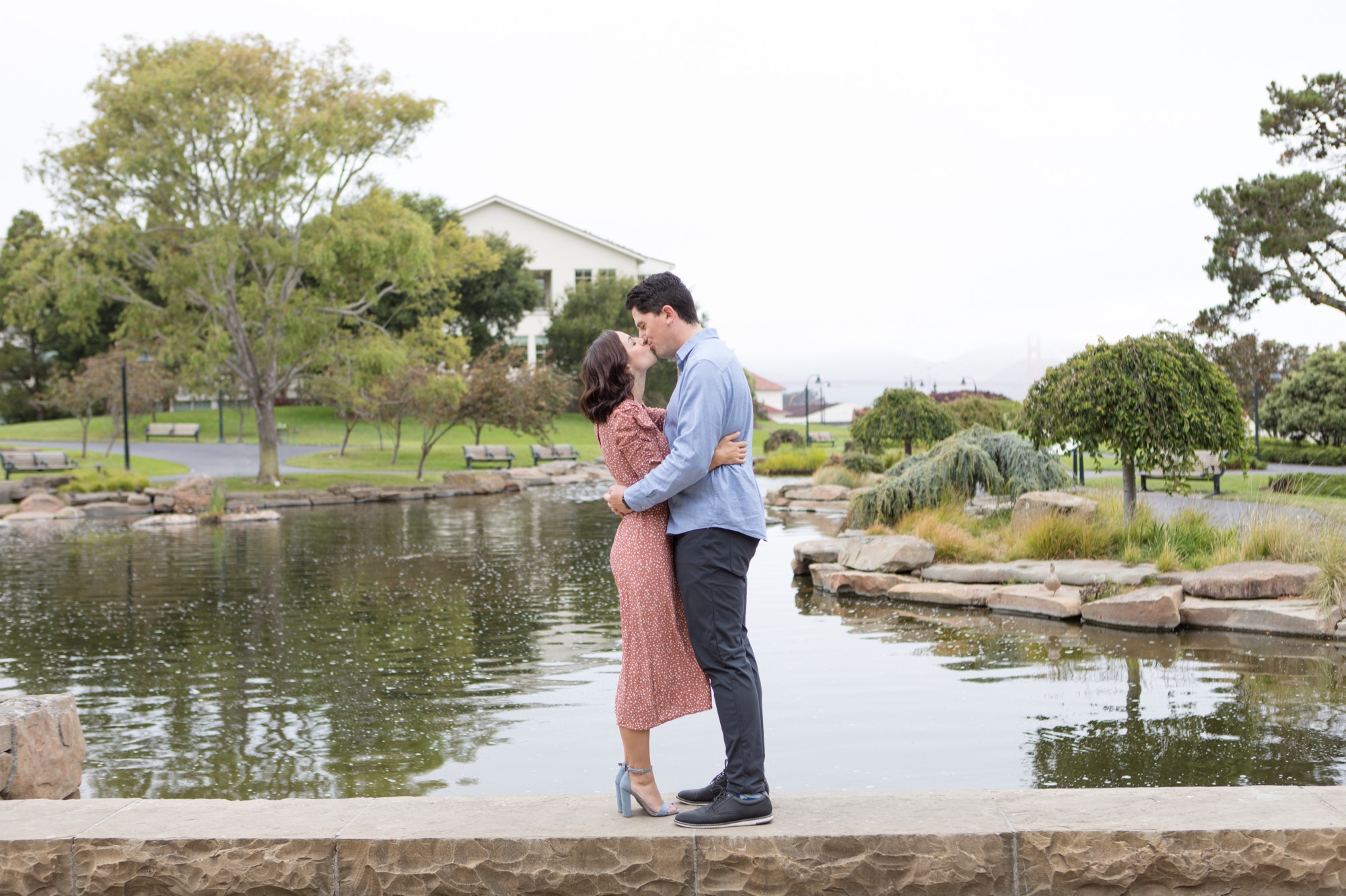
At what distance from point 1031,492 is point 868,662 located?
5651 mm

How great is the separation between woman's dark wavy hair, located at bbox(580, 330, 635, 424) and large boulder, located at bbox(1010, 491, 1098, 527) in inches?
367

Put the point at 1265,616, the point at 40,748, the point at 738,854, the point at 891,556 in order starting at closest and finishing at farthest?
the point at 738,854
the point at 40,748
the point at 1265,616
the point at 891,556

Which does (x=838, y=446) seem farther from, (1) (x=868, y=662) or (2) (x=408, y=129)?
(1) (x=868, y=662)

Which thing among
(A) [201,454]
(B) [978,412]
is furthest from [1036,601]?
(A) [201,454]

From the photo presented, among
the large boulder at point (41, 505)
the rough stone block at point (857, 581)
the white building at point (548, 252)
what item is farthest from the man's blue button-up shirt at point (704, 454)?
the white building at point (548, 252)

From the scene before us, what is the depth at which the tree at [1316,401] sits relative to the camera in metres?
27.5

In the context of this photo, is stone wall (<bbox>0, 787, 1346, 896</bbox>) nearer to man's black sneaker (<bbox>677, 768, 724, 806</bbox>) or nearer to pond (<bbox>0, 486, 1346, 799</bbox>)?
man's black sneaker (<bbox>677, 768, 724, 806</bbox>)

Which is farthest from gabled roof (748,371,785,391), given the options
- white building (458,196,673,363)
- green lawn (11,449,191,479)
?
green lawn (11,449,191,479)

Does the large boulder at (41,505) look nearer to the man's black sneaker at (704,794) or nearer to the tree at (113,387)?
the tree at (113,387)

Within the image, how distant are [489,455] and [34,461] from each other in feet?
42.2

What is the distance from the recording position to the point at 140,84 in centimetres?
2605

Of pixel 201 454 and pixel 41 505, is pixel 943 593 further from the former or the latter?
pixel 201 454

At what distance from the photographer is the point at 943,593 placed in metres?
11.4

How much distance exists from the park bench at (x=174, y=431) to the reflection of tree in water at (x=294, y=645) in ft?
93.5
